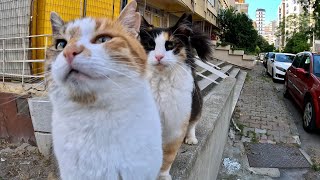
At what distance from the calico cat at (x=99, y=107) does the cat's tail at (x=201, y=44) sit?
1605mm

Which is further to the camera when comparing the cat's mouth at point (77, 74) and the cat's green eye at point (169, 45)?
the cat's green eye at point (169, 45)

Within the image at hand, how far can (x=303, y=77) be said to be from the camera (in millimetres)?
8109

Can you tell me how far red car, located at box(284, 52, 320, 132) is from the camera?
6.78 m

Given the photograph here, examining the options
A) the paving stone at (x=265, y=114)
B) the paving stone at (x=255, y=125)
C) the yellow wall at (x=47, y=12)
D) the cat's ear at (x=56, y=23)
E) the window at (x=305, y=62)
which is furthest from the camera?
the window at (x=305, y=62)

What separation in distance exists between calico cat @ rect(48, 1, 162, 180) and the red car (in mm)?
6146

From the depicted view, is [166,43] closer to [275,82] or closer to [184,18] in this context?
[184,18]

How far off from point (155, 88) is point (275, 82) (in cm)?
1499

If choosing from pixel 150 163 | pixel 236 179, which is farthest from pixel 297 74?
pixel 150 163

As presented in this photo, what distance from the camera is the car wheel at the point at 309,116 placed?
6848 mm

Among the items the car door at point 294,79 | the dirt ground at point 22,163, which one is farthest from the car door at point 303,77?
the dirt ground at point 22,163

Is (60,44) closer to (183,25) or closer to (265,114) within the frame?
(183,25)

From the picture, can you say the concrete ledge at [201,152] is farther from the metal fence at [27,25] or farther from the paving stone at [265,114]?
the metal fence at [27,25]

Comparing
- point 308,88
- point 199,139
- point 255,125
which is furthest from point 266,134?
point 199,139

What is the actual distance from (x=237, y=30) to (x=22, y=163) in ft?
87.8
